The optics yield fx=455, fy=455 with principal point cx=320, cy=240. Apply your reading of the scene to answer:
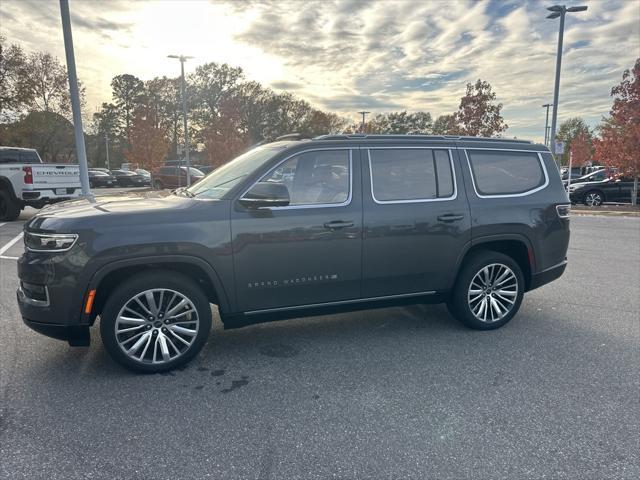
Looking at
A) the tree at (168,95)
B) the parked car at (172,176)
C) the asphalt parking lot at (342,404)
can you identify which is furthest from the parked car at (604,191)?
the tree at (168,95)

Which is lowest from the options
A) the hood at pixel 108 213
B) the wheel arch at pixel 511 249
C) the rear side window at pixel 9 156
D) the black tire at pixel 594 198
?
the black tire at pixel 594 198

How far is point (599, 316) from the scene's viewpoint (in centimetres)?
503

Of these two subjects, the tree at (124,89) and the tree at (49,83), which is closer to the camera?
the tree at (49,83)

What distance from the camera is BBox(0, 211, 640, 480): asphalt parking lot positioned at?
2559mm

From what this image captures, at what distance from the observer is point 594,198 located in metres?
20.4

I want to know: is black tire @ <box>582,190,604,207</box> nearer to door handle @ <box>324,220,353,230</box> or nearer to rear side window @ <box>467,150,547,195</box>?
rear side window @ <box>467,150,547,195</box>

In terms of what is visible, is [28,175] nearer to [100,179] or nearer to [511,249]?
[511,249]

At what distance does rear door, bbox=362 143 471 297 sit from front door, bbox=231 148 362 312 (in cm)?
15

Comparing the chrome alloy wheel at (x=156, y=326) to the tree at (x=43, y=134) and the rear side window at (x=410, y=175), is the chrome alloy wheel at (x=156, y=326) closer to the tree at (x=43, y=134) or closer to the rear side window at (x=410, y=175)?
the rear side window at (x=410, y=175)

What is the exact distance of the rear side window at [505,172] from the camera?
4538 millimetres

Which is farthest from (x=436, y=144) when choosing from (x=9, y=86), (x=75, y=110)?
(x=9, y=86)

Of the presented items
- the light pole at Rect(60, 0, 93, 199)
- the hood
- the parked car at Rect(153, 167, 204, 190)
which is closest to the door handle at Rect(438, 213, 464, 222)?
the hood

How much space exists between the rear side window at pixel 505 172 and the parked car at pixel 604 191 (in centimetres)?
1785

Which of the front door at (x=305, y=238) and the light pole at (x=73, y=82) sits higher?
the light pole at (x=73, y=82)
